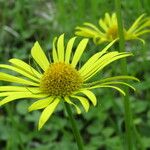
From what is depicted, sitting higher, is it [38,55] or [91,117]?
[38,55]

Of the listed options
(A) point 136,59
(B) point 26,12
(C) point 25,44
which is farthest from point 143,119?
(B) point 26,12

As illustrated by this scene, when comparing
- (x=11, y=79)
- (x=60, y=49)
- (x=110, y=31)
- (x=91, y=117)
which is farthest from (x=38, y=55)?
(x=91, y=117)

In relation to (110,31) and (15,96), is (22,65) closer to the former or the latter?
(15,96)

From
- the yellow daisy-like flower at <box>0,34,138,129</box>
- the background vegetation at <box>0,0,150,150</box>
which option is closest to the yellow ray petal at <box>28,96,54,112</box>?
the yellow daisy-like flower at <box>0,34,138,129</box>

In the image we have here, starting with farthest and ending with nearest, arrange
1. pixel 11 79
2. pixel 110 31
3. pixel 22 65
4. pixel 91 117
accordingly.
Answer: pixel 91 117 → pixel 110 31 → pixel 22 65 → pixel 11 79

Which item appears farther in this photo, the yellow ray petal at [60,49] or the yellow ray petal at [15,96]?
the yellow ray petal at [60,49]

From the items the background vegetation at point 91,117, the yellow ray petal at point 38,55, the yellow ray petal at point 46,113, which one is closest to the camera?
the yellow ray petal at point 46,113

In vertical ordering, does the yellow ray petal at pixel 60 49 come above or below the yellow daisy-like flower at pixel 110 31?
below

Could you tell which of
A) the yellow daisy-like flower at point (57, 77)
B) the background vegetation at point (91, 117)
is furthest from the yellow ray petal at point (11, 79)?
the background vegetation at point (91, 117)

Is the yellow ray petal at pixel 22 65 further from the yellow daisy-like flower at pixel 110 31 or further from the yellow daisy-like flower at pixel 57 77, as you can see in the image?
the yellow daisy-like flower at pixel 110 31

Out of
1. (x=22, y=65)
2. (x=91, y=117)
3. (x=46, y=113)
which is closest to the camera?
(x=46, y=113)

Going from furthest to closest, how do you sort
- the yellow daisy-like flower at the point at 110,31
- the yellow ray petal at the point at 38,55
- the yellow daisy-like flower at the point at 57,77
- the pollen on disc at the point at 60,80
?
the yellow daisy-like flower at the point at 110,31, the yellow ray petal at the point at 38,55, the pollen on disc at the point at 60,80, the yellow daisy-like flower at the point at 57,77
